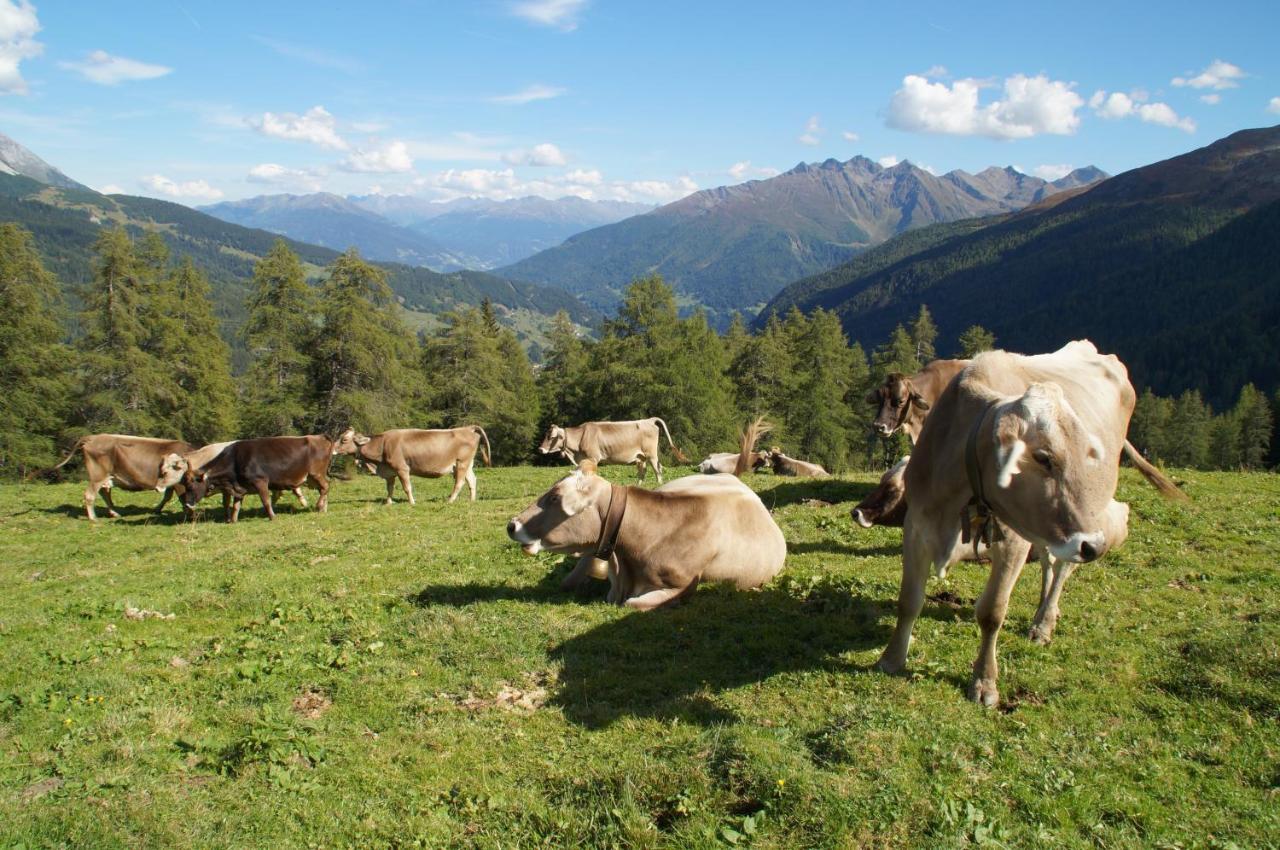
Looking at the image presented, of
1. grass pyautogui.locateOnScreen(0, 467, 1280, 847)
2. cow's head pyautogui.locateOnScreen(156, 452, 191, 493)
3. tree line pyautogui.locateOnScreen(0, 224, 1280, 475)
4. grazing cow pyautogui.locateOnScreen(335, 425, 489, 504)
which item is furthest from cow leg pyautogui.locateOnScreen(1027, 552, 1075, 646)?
cow's head pyautogui.locateOnScreen(156, 452, 191, 493)

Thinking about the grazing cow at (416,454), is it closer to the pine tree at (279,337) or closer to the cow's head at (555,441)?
the cow's head at (555,441)

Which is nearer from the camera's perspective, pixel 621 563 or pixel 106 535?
pixel 621 563

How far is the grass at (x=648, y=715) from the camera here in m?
4.77

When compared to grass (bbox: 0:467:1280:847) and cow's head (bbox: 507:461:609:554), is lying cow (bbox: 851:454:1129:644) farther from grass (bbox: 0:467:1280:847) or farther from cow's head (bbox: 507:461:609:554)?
cow's head (bbox: 507:461:609:554)

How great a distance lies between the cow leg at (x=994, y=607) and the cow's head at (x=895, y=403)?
880 centimetres

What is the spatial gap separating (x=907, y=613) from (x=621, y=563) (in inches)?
146

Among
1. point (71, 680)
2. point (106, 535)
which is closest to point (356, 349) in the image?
point (106, 535)

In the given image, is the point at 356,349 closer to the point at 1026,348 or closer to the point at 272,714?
the point at 272,714

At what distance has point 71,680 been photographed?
736 cm

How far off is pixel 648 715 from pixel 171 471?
1993 cm

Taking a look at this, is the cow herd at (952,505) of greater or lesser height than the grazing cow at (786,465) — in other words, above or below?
above

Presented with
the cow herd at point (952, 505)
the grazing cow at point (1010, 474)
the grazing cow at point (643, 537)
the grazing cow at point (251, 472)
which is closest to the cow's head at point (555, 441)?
the grazing cow at point (251, 472)

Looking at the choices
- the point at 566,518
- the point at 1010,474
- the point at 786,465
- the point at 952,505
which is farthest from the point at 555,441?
the point at 1010,474

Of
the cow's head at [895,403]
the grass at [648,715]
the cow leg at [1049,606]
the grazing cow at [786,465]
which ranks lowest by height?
the grazing cow at [786,465]
